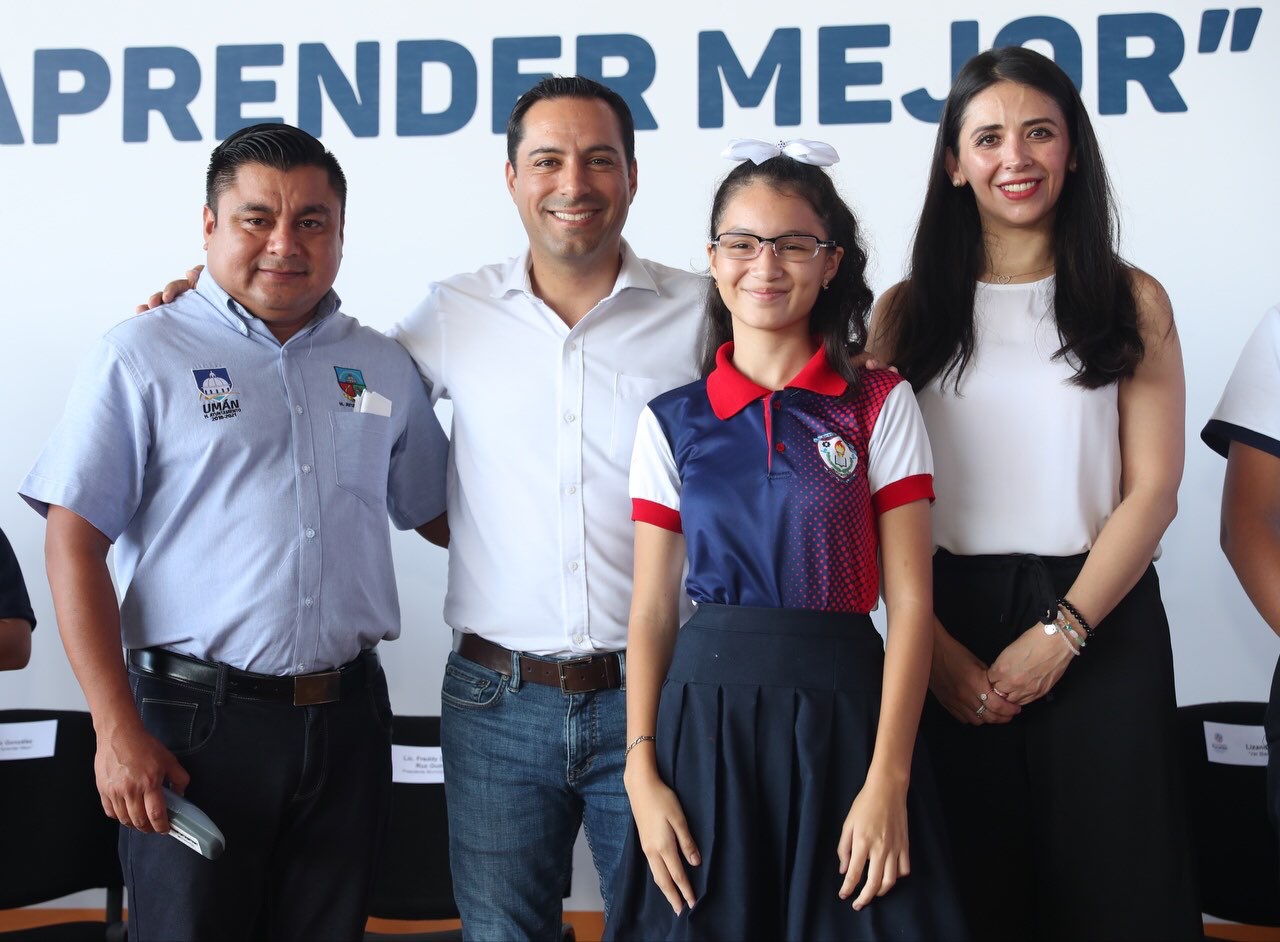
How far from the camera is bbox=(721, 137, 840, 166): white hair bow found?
196 cm

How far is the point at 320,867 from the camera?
2.13 meters

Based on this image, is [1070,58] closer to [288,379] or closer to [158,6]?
[288,379]

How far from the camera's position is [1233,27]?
3.31 metres

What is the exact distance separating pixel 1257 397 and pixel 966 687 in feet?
2.52

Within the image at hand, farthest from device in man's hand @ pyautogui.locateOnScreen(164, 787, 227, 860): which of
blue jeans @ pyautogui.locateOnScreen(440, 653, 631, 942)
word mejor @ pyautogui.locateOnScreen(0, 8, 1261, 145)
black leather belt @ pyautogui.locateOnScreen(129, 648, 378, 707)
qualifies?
word mejor @ pyautogui.locateOnScreen(0, 8, 1261, 145)

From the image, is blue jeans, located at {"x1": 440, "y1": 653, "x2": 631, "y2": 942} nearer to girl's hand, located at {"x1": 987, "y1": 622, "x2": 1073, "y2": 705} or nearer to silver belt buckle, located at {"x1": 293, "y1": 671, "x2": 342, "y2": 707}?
silver belt buckle, located at {"x1": 293, "y1": 671, "x2": 342, "y2": 707}

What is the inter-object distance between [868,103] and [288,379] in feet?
6.46

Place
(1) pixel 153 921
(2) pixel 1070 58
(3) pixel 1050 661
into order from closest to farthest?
1. (3) pixel 1050 661
2. (1) pixel 153 921
3. (2) pixel 1070 58

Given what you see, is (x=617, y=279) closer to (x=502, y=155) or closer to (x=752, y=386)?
(x=752, y=386)

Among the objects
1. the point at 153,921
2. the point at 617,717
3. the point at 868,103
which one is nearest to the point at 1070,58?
the point at 868,103

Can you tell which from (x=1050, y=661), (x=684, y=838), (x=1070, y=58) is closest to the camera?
(x=684, y=838)

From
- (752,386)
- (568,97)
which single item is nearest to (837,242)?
(752,386)

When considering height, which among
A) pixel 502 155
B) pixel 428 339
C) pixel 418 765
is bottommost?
pixel 418 765

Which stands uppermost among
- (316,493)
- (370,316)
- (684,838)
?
(370,316)
